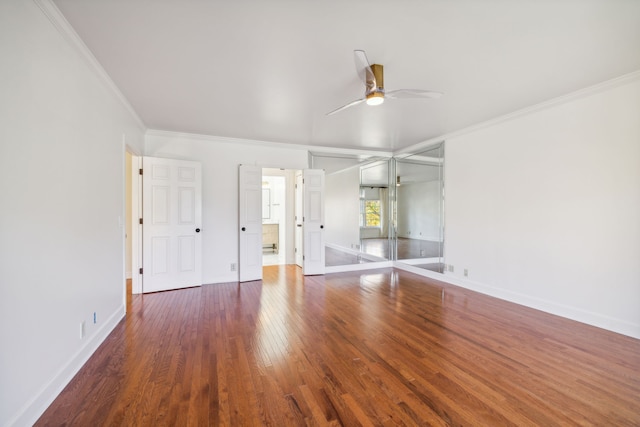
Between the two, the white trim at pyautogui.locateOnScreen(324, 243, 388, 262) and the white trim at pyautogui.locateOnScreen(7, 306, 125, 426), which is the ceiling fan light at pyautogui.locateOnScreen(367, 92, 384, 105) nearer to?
the white trim at pyautogui.locateOnScreen(7, 306, 125, 426)

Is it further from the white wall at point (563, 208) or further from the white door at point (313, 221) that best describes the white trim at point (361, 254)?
the white wall at point (563, 208)

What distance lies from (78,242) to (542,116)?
5.24 m

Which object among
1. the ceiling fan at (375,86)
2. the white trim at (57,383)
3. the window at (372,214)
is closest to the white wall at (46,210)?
the white trim at (57,383)

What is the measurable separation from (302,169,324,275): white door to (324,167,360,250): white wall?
391 millimetres

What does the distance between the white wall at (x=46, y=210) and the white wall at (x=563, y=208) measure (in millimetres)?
4968

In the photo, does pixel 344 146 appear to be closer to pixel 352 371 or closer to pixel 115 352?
pixel 352 371

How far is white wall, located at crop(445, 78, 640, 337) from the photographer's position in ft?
9.32

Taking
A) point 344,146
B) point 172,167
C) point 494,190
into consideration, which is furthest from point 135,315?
point 494,190

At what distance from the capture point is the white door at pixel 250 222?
4.96 m

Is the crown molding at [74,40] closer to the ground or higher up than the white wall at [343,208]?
higher up

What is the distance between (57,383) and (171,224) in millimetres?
2790

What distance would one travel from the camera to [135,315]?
331 cm

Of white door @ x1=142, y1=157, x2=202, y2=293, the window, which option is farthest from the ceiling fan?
the window

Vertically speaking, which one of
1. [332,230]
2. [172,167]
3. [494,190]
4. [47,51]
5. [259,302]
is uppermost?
[47,51]
